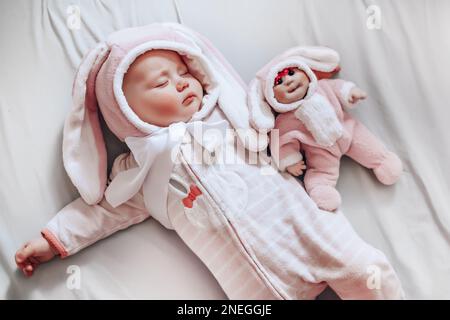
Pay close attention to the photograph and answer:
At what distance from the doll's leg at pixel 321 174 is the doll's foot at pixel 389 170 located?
9 centimetres

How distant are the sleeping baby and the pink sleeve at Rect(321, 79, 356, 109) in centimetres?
19

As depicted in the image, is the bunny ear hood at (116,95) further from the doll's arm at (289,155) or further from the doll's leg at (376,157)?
the doll's leg at (376,157)

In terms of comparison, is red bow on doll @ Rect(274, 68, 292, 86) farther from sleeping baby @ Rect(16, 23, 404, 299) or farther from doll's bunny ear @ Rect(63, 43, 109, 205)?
doll's bunny ear @ Rect(63, 43, 109, 205)

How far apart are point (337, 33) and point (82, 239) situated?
2.38ft

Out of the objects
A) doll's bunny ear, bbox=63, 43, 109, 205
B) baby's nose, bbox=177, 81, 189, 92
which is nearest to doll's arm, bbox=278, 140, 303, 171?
baby's nose, bbox=177, 81, 189, 92

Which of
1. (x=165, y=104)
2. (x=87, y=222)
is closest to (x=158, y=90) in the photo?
(x=165, y=104)

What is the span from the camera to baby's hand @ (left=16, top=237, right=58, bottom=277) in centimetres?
93

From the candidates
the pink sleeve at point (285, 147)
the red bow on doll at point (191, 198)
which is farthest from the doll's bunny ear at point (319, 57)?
the red bow on doll at point (191, 198)

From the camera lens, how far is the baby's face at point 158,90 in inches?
36.8

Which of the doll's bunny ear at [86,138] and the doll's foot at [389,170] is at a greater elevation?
the doll's bunny ear at [86,138]

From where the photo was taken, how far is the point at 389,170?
3.23 feet

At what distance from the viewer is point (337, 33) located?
3.65 feet
